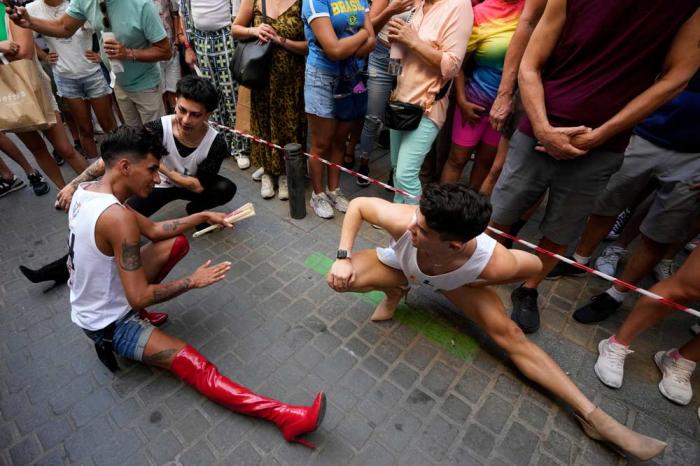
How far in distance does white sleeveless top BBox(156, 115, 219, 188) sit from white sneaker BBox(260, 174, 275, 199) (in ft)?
3.15

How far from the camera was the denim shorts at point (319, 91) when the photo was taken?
350 centimetres

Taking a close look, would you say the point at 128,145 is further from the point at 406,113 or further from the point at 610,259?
the point at 610,259

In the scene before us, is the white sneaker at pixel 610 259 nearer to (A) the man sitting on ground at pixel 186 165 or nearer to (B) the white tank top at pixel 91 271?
(A) the man sitting on ground at pixel 186 165

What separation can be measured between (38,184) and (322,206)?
352 centimetres

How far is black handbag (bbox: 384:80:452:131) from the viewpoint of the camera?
3.20m

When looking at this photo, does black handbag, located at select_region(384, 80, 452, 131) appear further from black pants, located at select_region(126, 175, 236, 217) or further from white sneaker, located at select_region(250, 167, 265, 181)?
white sneaker, located at select_region(250, 167, 265, 181)

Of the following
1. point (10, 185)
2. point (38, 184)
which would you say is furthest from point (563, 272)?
point (10, 185)

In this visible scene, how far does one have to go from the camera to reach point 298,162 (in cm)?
378

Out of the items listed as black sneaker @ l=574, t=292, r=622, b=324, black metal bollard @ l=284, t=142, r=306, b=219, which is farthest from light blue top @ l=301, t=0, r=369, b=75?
black sneaker @ l=574, t=292, r=622, b=324

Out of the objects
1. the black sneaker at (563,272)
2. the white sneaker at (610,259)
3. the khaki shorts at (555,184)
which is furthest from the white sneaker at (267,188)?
the white sneaker at (610,259)

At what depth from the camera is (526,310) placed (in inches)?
121

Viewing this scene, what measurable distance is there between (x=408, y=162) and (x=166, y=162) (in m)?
2.31

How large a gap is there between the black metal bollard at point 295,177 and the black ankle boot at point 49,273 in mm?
2133

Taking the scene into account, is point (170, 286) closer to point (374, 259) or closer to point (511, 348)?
point (374, 259)
